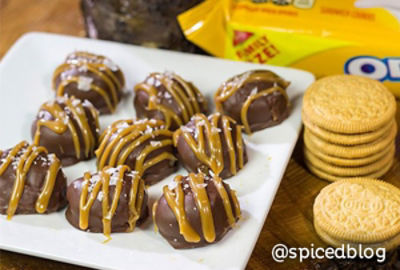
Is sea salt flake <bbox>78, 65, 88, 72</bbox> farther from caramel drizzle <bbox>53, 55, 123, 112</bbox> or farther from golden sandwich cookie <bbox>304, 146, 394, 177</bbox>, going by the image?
golden sandwich cookie <bbox>304, 146, 394, 177</bbox>

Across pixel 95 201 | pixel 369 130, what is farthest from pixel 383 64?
pixel 95 201

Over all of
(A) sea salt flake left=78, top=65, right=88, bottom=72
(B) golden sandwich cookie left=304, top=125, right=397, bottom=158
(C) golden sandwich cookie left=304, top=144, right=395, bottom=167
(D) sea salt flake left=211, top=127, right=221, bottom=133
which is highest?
(A) sea salt flake left=78, top=65, right=88, bottom=72

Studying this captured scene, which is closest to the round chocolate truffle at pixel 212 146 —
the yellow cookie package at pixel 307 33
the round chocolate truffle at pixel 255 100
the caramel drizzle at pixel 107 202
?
the round chocolate truffle at pixel 255 100

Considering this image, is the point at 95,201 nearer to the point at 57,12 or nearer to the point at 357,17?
the point at 357,17

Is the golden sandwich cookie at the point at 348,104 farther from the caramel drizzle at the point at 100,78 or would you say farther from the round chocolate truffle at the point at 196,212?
the caramel drizzle at the point at 100,78

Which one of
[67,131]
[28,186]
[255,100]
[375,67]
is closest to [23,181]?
[28,186]

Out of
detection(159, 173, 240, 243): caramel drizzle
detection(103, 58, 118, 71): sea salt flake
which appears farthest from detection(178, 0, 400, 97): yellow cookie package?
detection(159, 173, 240, 243): caramel drizzle

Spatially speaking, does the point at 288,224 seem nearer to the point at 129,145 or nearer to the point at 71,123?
the point at 129,145
